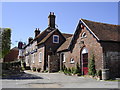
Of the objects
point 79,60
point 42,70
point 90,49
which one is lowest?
point 42,70

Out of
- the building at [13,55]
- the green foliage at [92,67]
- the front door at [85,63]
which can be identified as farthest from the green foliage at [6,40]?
the building at [13,55]

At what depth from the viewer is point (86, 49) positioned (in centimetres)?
2150

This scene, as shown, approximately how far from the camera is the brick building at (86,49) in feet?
61.2

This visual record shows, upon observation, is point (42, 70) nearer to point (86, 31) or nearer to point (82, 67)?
point (82, 67)

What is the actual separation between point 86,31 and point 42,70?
13.0 m

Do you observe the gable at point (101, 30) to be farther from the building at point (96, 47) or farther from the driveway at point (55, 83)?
the driveway at point (55, 83)

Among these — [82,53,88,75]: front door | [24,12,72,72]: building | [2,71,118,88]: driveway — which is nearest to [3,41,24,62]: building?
[24,12,72,72]: building

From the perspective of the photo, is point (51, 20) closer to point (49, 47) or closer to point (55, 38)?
point (55, 38)

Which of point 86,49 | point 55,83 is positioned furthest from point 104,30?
point 55,83

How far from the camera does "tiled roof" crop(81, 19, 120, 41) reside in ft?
62.8

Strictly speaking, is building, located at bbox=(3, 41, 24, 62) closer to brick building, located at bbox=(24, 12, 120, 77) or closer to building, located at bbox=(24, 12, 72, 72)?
building, located at bbox=(24, 12, 72, 72)

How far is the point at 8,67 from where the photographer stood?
24.5 m

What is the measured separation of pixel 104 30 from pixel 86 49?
3.27m

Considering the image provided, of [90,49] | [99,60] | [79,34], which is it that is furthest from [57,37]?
[99,60]
